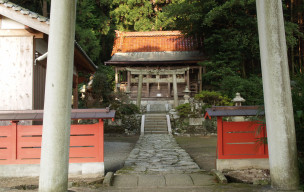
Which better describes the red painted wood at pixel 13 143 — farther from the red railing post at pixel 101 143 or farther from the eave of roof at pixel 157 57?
the eave of roof at pixel 157 57

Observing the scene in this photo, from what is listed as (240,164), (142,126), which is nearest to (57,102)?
(240,164)

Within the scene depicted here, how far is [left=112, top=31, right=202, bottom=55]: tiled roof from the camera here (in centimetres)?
2470

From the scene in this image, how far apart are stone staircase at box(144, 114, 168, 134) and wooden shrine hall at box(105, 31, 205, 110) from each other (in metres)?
5.09

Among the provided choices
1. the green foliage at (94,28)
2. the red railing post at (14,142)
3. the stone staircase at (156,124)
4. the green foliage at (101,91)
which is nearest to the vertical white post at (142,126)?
the stone staircase at (156,124)

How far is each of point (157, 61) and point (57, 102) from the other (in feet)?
62.4

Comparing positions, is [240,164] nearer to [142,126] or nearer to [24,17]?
[24,17]

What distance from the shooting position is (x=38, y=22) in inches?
273

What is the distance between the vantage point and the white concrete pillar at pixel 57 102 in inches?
132

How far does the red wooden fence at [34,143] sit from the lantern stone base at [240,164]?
2679 millimetres

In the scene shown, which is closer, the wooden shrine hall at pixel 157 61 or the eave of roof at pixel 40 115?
the eave of roof at pixel 40 115

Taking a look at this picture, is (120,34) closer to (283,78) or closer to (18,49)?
(18,49)

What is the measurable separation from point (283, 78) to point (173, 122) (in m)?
12.0

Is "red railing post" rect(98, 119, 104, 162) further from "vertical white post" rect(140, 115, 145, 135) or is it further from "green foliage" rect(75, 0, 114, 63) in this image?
"green foliage" rect(75, 0, 114, 63)

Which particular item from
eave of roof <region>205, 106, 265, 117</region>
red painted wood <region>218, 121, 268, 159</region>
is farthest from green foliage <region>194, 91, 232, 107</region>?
eave of roof <region>205, 106, 265, 117</region>
